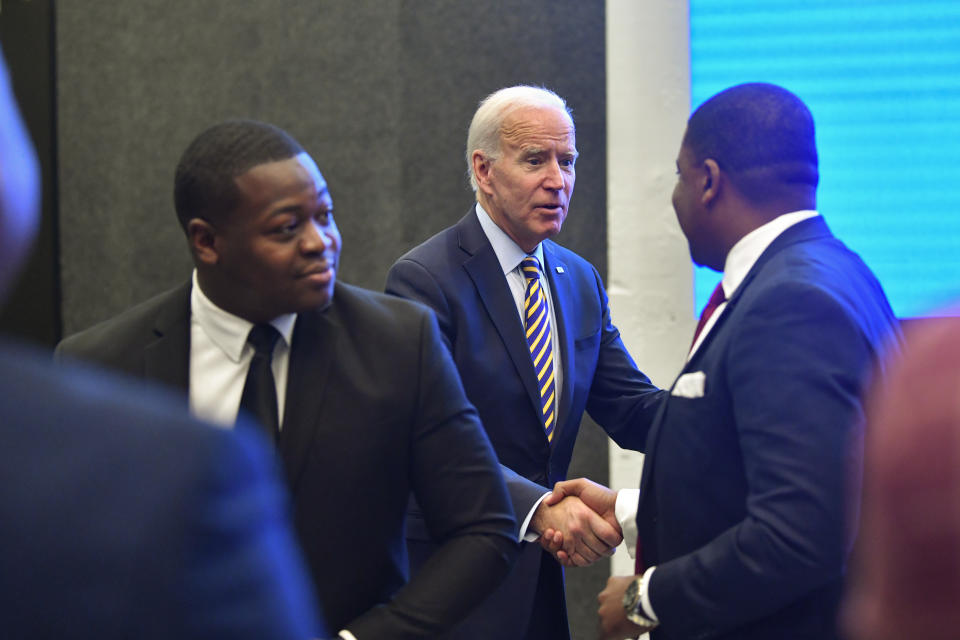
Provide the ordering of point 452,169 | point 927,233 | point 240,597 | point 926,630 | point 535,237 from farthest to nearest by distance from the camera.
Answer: point 452,169
point 927,233
point 535,237
point 926,630
point 240,597

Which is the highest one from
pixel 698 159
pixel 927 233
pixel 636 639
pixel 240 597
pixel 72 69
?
pixel 72 69

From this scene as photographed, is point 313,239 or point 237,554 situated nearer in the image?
point 237,554

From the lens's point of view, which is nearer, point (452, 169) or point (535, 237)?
point (535, 237)

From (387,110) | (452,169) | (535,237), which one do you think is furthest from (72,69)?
(535,237)

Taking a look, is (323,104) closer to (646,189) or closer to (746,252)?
(646,189)

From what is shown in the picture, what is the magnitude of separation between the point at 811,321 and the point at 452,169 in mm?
2072

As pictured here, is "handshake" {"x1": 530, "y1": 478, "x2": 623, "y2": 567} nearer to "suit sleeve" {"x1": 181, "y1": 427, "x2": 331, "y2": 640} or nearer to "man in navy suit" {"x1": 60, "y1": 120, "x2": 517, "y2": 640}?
"man in navy suit" {"x1": 60, "y1": 120, "x2": 517, "y2": 640}

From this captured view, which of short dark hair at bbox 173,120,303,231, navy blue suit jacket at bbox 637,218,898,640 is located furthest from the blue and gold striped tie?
short dark hair at bbox 173,120,303,231

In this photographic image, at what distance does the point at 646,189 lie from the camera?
10.5 ft

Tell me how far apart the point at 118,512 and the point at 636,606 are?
1.19 m

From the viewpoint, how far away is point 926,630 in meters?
0.59

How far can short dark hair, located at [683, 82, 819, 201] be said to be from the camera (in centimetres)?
154

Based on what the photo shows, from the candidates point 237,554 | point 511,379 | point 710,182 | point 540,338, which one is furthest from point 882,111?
point 237,554

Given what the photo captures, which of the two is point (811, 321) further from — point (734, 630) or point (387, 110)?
point (387, 110)
